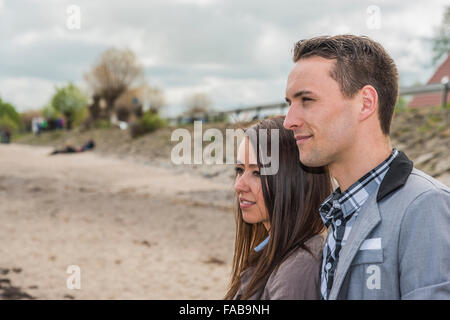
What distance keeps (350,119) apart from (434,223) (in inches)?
16.8

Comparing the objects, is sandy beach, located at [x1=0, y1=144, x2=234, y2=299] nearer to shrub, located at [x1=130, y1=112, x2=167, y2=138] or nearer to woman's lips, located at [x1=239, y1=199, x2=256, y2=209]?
woman's lips, located at [x1=239, y1=199, x2=256, y2=209]

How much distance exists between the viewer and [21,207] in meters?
9.84

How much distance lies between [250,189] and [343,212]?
1.78 ft

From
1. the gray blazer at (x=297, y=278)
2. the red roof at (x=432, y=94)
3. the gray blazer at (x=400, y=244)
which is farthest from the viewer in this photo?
the red roof at (x=432, y=94)

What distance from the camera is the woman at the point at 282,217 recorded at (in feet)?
5.68

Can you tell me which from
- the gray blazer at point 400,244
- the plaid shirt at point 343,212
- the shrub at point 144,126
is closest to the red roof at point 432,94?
the shrub at point 144,126

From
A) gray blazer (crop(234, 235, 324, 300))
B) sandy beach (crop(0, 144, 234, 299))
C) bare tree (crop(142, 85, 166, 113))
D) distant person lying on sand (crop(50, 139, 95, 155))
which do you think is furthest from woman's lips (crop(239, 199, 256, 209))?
bare tree (crop(142, 85, 166, 113))

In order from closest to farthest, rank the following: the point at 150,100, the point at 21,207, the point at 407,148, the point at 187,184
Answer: the point at 21,207 → the point at 407,148 → the point at 187,184 → the point at 150,100

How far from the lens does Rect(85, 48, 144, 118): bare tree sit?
42.9 metres

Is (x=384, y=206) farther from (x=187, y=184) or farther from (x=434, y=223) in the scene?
(x=187, y=184)

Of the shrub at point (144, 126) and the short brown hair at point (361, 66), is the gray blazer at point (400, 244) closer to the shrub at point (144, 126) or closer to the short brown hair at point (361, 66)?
the short brown hair at point (361, 66)

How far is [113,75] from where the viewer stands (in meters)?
43.5

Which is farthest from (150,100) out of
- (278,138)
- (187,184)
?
(278,138)

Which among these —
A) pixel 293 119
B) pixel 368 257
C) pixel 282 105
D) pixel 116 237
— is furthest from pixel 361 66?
pixel 282 105
